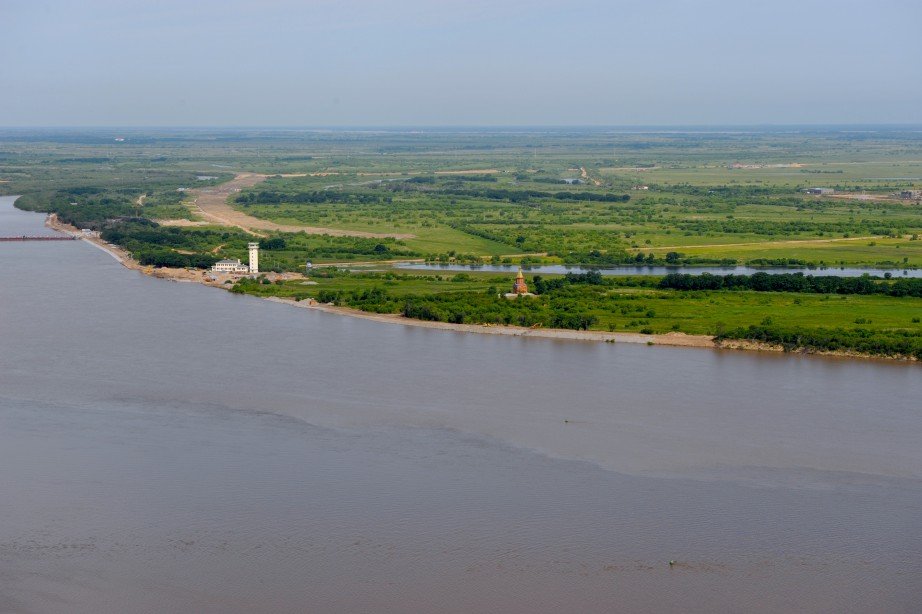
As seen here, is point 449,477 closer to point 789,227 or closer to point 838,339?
point 838,339

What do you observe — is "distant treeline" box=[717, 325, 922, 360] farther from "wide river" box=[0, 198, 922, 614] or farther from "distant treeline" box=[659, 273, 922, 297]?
"distant treeline" box=[659, 273, 922, 297]

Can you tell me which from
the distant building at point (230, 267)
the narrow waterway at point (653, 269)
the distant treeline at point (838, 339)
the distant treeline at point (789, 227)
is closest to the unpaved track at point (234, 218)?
the narrow waterway at point (653, 269)

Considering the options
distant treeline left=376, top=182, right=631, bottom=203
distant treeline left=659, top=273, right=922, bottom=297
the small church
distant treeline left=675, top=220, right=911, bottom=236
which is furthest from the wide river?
distant treeline left=376, top=182, right=631, bottom=203

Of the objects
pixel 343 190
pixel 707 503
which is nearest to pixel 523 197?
pixel 343 190

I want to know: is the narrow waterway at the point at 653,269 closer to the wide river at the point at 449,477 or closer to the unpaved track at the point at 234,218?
the unpaved track at the point at 234,218

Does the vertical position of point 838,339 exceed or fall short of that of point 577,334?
it exceeds it

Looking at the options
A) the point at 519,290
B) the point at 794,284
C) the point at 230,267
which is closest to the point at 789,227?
the point at 794,284

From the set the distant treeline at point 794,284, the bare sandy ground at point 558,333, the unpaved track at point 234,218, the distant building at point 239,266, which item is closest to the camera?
the bare sandy ground at point 558,333

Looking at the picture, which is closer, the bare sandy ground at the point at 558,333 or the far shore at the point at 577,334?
the far shore at the point at 577,334
